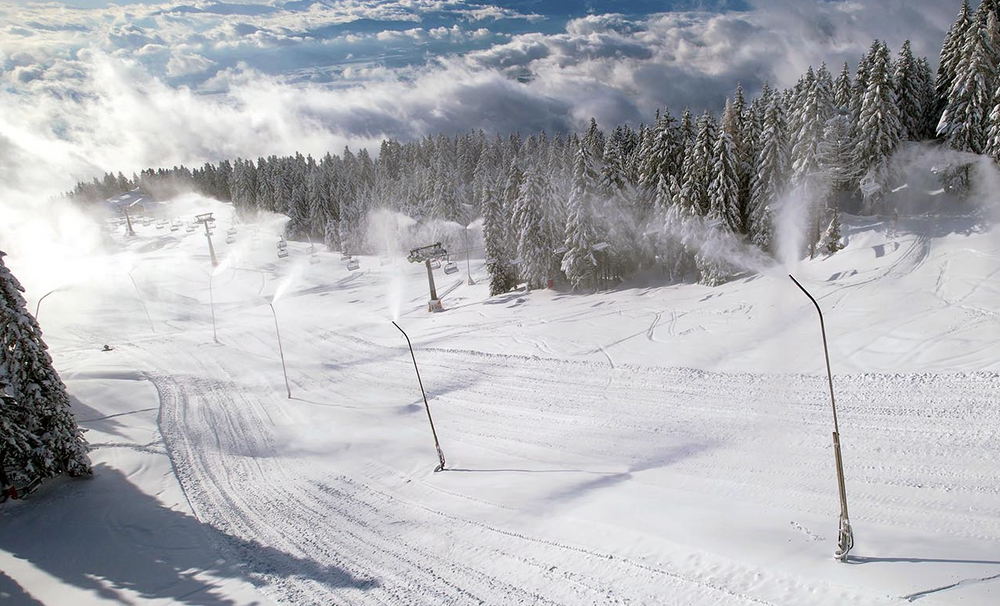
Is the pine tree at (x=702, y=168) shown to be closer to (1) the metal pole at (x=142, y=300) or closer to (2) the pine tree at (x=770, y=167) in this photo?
(2) the pine tree at (x=770, y=167)

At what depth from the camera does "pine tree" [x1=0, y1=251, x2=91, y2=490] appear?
1984 cm

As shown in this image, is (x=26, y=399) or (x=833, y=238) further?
(x=833, y=238)

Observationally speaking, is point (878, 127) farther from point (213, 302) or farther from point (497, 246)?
point (213, 302)

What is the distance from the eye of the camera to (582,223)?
A: 4544cm

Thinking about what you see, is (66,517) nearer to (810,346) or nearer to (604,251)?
(810,346)

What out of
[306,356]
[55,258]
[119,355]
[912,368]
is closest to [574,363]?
[912,368]

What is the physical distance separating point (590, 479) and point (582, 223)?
99.7 feet

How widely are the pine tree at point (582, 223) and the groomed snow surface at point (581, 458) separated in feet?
16.2

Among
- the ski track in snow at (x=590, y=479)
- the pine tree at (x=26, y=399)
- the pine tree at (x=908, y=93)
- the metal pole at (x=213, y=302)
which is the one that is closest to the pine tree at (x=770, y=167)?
the pine tree at (x=908, y=93)

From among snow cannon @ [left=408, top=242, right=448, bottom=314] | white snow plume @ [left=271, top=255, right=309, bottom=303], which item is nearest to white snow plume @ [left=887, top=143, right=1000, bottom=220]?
snow cannon @ [left=408, top=242, right=448, bottom=314]

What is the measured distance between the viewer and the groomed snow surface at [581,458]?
13047mm

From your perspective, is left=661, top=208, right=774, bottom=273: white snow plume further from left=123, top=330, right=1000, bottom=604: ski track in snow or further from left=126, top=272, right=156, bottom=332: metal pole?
left=126, top=272, right=156, bottom=332: metal pole

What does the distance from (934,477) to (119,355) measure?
53.0m

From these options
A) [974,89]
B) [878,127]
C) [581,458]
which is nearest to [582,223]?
[878,127]
